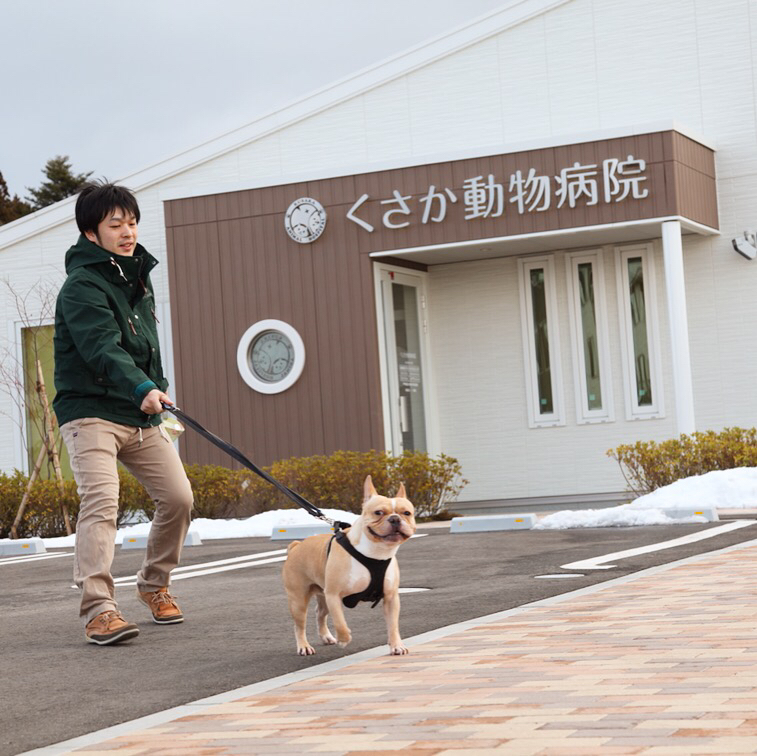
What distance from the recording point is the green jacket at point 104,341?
6.34 meters

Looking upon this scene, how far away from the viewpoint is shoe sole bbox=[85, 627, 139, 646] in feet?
20.1

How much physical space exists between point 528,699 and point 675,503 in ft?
30.5

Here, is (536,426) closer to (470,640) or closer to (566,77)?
(566,77)

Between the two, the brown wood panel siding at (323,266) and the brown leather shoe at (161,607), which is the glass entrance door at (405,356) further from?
the brown leather shoe at (161,607)

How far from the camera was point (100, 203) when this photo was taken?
6586 mm

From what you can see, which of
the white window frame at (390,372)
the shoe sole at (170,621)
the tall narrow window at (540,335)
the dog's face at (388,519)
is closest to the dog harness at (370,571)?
the dog's face at (388,519)

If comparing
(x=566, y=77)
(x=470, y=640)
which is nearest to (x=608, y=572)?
(x=470, y=640)

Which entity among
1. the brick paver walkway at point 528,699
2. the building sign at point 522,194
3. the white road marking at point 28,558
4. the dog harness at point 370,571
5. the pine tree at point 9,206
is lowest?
the white road marking at point 28,558

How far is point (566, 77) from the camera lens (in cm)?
1895

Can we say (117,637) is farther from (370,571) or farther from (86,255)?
(86,255)

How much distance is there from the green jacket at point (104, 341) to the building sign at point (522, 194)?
10.6 metres

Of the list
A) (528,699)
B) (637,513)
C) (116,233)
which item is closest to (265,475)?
(116,233)

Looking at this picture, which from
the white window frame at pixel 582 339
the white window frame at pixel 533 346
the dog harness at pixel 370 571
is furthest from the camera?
the white window frame at pixel 533 346

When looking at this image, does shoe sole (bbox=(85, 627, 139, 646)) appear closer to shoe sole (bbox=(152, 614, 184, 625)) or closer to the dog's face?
shoe sole (bbox=(152, 614, 184, 625))
